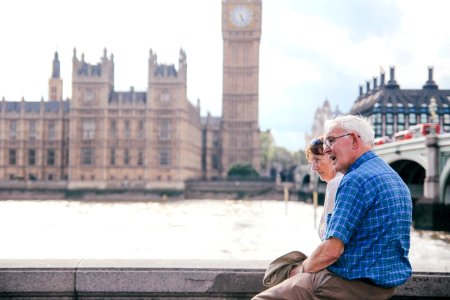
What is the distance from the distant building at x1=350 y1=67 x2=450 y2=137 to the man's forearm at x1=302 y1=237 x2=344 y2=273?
6583 centimetres

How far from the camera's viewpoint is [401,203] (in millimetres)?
3131

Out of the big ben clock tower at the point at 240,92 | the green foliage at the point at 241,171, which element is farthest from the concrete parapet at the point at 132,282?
the big ben clock tower at the point at 240,92

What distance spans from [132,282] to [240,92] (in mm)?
71701

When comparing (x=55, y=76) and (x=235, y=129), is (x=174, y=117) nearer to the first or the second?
(x=235, y=129)

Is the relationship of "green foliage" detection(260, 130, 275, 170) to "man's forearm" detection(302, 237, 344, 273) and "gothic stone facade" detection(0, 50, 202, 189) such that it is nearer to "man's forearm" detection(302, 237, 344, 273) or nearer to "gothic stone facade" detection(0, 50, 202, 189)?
"gothic stone facade" detection(0, 50, 202, 189)

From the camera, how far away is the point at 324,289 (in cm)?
317

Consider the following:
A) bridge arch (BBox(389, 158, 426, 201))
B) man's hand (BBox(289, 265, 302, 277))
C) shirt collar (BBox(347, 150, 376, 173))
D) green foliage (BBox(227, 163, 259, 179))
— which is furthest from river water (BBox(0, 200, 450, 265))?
green foliage (BBox(227, 163, 259, 179))

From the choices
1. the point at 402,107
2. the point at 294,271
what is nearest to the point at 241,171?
the point at 402,107

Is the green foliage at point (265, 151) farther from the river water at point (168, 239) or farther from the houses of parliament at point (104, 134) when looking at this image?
the river water at point (168, 239)

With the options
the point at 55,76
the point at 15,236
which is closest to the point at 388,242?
the point at 15,236

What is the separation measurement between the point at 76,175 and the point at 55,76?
27673 mm

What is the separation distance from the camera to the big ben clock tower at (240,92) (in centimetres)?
7531

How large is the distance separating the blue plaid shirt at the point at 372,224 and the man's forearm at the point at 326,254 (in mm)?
32

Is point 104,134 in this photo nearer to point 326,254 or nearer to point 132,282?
point 132,282
